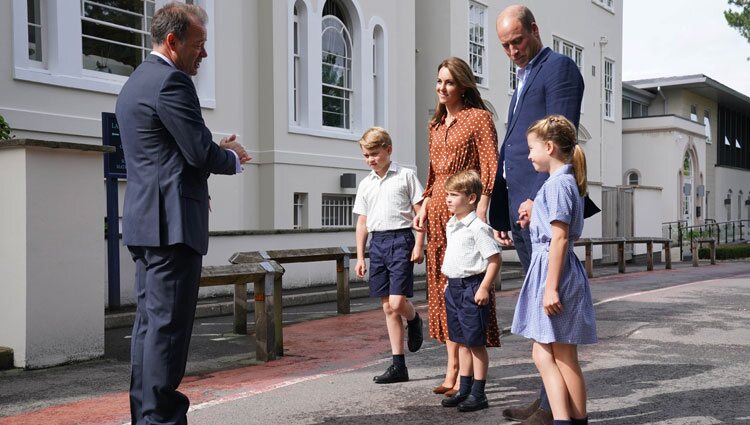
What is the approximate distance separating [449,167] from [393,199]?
66cm

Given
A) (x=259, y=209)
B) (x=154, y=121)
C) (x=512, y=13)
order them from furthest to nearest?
(x=259, y=209), (x=512, y=13), (x=154, y=121)

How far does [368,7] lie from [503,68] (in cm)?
690

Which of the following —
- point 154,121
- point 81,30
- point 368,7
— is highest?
point 368,7

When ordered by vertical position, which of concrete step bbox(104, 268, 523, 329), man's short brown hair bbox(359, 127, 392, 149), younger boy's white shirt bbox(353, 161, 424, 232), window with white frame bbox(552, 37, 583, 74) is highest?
window with white frame bbox(552, 37, 583, 74)

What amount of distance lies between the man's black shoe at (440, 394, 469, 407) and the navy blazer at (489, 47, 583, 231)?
3.92ft

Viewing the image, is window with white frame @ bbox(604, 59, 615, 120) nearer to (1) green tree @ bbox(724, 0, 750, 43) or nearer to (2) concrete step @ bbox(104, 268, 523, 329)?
(1) green tree @ bbox(724, 0, 750, 43)

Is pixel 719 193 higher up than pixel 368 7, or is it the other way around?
pixel 368 7

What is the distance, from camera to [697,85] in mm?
39125

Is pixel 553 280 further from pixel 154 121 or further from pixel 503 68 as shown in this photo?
pixel 503 68

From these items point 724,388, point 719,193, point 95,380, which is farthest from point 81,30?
point 719,193

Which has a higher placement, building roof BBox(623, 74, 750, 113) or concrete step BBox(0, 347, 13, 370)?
building roof BBox(623, 74, 750, 113)

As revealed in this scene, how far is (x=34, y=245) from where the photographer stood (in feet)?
22.5

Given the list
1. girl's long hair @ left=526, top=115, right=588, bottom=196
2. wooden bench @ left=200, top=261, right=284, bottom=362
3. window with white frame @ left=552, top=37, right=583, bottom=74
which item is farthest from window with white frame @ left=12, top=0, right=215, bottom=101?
window with white frame @ left=552, top=37, right=583, bottom=74

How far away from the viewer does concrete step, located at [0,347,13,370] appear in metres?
6.71
